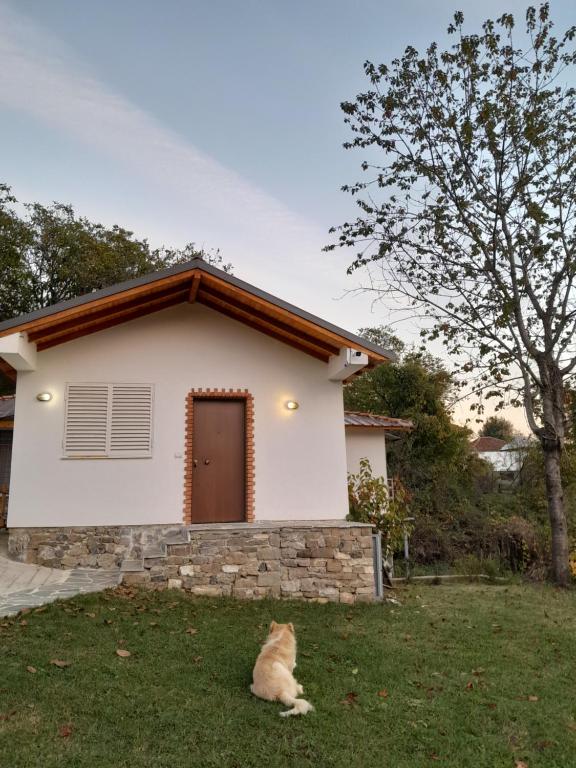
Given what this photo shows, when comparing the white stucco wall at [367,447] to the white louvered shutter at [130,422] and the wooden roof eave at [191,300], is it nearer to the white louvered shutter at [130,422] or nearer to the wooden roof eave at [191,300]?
the wooden roof eave at [191,300]

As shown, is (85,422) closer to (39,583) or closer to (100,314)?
(100,314)

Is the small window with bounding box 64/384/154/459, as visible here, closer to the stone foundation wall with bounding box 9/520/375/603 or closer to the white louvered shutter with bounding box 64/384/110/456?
the white louvered shutter with bounding box 64/384/110/456

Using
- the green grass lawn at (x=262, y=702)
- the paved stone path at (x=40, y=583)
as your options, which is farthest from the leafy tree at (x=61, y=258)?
the green grass lawn at (x=262, y=702)

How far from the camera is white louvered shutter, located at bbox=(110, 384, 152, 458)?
840 cm

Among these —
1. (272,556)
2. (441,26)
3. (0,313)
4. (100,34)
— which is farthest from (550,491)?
(0,313)

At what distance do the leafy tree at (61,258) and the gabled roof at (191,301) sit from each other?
49.5 feet

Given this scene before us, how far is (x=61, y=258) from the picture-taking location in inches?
909

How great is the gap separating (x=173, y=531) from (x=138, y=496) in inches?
31.7

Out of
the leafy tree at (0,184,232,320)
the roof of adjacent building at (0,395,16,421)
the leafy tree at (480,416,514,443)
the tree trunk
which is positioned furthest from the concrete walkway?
the leafy tree at (480,416,514,443)

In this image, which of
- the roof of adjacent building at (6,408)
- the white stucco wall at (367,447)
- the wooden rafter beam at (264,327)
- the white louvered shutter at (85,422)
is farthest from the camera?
the white stucco wall at (367,447)

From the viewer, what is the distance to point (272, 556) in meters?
7.59

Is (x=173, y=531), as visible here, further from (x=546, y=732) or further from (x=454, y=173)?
(x=454, y=173)

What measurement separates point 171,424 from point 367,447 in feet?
19.2

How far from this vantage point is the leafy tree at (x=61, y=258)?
22125 mm
